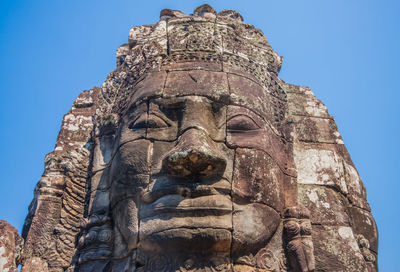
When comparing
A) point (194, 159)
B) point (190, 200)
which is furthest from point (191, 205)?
point (194, 159)

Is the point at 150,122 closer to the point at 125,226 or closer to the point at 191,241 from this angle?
the point at 125,226

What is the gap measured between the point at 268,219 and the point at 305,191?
104 cm

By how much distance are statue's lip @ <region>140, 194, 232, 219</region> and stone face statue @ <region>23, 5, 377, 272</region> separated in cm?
1

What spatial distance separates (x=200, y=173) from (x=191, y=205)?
37cm

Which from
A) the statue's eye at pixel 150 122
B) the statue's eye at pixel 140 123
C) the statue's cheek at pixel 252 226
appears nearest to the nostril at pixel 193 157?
Result: the statue's cheek at pixel 252 226

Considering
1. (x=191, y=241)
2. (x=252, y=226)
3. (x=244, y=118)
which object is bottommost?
(x=191, y=241)

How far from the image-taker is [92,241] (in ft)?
17.5

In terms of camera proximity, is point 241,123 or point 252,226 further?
point 241,123

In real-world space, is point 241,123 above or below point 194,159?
above

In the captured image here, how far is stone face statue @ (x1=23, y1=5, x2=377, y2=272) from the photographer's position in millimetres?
4770

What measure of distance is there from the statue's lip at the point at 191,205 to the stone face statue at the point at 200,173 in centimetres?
1

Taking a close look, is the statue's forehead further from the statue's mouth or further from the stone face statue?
the statue's mouth

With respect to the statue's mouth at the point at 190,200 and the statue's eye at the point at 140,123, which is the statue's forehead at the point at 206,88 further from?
the statue's mouth at the point at 190,200

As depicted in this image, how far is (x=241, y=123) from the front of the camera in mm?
5465
